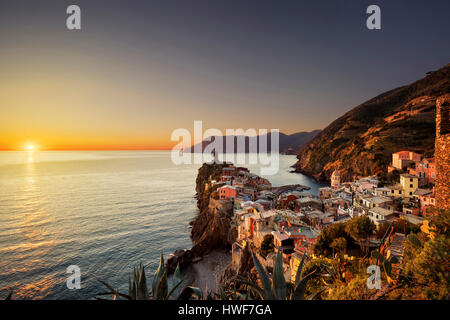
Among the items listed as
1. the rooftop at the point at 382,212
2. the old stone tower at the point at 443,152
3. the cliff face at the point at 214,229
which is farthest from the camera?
the cliff face at the point at 214,229

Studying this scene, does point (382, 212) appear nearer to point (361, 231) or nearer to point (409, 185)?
point (409, 185)

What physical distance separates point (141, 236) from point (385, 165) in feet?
162

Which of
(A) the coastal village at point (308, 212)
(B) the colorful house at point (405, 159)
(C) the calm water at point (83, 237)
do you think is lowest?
(C) the calm water at point (83, 237)

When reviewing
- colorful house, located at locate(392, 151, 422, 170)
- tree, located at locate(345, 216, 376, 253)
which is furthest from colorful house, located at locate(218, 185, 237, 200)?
colorful house, located at locate(392, 151, 422, 170)

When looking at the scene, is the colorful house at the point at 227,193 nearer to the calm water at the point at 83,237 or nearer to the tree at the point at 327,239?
the calm water at the point at 83,237

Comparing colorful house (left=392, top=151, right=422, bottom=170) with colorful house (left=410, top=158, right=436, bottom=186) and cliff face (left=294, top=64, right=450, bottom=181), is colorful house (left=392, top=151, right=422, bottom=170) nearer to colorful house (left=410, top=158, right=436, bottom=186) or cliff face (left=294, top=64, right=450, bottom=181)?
cliff face (left=294, top=64, right=450, bottom=181)

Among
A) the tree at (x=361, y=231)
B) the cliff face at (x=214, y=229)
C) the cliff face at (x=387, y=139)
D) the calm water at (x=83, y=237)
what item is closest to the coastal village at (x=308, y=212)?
the tree at (x=361, y=231)

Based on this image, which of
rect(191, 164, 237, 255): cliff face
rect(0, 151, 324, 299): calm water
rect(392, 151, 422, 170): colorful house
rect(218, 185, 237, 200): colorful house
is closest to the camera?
rect(0, 151, 324, 299): calm water

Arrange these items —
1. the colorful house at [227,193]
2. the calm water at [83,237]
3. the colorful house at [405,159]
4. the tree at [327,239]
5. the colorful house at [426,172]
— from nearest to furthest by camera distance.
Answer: the tree at [327,239] < the calm water at [83,237] < the colorful house at [426,172] < the colorful house at [227,193] < the colorful house at [405,159]

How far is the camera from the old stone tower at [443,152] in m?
4.75

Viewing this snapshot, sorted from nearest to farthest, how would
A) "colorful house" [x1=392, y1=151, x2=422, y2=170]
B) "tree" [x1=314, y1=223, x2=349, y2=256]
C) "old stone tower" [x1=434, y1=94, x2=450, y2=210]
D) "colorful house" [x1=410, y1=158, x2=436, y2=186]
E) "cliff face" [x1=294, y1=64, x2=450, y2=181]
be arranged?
"old stone tower" [x1=434, y1=94, x2=450, y2=210]
"tree" [x1=314, y1=223, x2=349, y2=256]
"colorful house" [x1=410, y1=158, x2=436, y2=186]
"colorful house" [x1=392, y1=151, x2=422, y2=170]
"cliff face" [x1=294, y1=64, x2=450, y2=181]

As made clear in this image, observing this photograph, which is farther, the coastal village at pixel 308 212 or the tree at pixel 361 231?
the coastal village at pixel 308 212

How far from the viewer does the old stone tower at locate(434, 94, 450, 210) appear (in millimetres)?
4750
